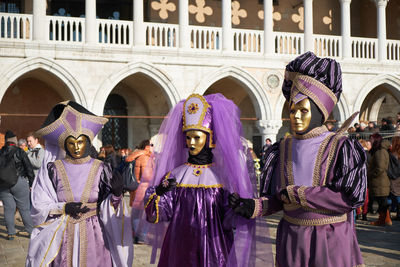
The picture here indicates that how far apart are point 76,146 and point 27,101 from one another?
12.4 meters

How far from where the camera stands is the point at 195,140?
9.82ft

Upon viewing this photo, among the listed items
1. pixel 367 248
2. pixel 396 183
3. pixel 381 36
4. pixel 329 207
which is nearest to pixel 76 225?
pixel 329 207

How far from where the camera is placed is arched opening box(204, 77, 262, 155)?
16516 millimetres

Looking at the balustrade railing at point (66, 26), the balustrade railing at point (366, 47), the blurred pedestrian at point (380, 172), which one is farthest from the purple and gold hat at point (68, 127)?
the balustrade railing at point (366, 47)

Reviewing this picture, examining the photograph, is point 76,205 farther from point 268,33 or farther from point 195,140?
point 268,33

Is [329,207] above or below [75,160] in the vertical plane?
below

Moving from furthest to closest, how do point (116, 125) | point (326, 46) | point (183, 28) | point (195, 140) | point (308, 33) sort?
point (116, 125)
point (326, 46)
point (308, 33)
point (183, 28)
point (195, 140)

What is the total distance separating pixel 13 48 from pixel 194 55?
15.4ft

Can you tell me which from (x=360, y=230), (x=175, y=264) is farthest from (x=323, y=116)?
(x=360, y=230)

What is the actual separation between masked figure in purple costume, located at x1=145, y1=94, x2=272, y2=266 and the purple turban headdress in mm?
625

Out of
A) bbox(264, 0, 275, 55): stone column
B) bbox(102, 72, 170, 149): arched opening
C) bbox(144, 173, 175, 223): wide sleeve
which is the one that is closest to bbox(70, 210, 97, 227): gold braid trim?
bbox(144, 173, 175, 223): wide sleeve

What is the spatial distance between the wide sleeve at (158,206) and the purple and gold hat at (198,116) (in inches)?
14.8

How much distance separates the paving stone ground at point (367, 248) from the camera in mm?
5117

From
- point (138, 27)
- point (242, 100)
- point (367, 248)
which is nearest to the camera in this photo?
point (367, 248)
